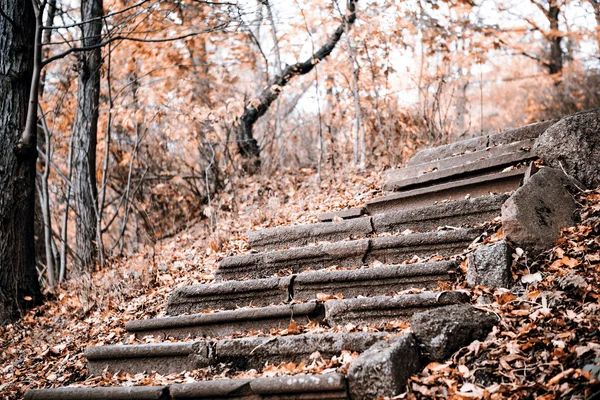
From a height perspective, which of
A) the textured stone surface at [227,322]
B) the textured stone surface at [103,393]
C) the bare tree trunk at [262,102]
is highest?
the bare tree trunk at [262,102]

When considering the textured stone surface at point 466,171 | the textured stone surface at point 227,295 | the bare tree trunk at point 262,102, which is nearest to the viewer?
the textured stone surface at point 227,295

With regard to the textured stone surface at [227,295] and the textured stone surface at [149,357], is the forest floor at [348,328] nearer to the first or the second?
the textured stone surface at [149,357]

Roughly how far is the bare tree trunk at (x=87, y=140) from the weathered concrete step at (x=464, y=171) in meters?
4.15

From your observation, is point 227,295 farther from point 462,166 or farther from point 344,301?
point 462,166

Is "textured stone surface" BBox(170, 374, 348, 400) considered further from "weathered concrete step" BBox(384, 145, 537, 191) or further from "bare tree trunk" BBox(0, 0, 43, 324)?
"bare tree trunk" BBox(0, 0, 43, 324)

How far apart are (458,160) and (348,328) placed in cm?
280

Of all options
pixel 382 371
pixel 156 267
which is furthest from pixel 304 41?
pixel 382 371

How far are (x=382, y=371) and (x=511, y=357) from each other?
647mm

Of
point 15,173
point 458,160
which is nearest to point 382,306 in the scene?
point 458,160

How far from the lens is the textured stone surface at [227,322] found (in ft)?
11.7

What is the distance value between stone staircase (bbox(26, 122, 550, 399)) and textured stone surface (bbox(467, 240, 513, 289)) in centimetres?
18

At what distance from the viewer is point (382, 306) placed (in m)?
3.32

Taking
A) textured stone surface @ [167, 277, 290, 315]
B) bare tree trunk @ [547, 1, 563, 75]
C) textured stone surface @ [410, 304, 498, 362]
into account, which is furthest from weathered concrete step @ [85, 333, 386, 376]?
bare tree trunk @ [547, 1, 563, 75]

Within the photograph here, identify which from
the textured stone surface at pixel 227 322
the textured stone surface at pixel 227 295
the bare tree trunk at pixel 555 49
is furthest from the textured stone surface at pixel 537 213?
the bare tree trunk at pixel 555 49
